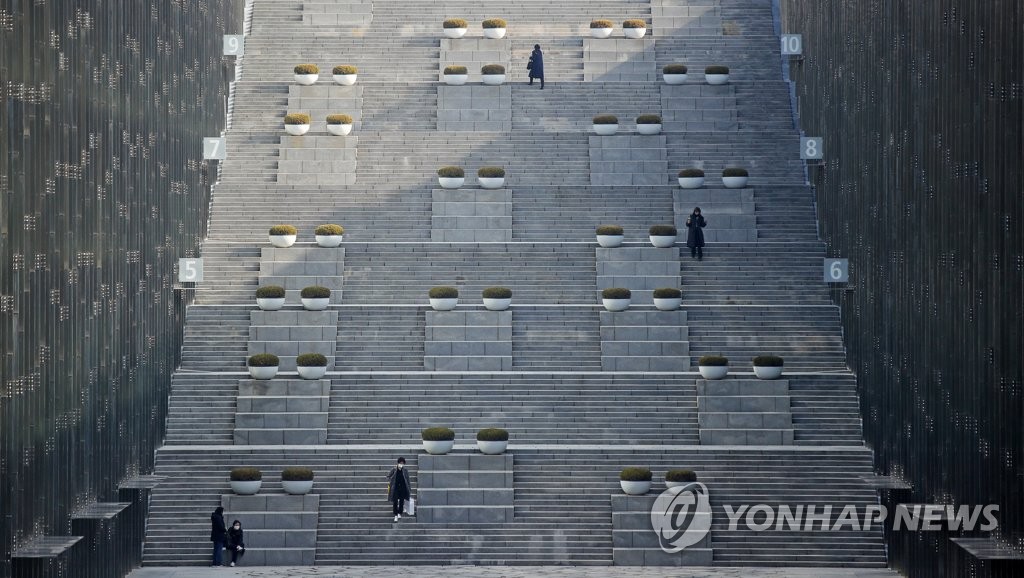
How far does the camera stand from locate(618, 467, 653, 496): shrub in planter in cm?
3130

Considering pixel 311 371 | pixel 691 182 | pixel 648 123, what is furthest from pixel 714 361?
pixel 648 123

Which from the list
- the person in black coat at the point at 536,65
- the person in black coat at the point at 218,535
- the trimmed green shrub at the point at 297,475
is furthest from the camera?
the person in black coat at the point at 536,65

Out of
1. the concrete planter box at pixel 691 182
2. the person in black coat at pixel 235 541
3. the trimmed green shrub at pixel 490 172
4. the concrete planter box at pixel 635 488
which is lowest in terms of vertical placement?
the person in black coat at pixel 235 541

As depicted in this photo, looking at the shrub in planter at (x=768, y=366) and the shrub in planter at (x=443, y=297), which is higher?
the shrub in planter at (x=443, y=297)

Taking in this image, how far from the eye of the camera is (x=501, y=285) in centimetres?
3797

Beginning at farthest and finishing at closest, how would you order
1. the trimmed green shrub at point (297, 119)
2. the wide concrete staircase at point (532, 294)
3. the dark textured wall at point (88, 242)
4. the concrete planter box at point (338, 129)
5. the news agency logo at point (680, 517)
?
1. the concrete planter box at point (338, 129)
2. the trimmed green shrub at point (297, 119)
3. the wide concrete staircase at point (532, 294)
4. the news agency logo at point (680, 517)
5. the dark textured wall at point (88, 242)

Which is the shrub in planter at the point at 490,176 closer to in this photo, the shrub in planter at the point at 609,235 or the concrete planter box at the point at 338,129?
the shrub in planter at the point at 609,235

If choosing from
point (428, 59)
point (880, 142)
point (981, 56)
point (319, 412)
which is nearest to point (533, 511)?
point (319, 412)

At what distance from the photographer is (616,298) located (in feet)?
120

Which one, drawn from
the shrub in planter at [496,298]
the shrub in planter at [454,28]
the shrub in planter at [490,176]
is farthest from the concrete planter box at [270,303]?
the shrub in planter at [454,28]

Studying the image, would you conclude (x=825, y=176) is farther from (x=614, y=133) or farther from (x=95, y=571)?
(x=95, y=571)

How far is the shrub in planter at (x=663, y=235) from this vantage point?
38500mm

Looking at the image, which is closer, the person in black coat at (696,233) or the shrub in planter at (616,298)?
the shrub in planter at (616,298)

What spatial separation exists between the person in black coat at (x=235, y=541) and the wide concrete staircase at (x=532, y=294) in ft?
1.95
